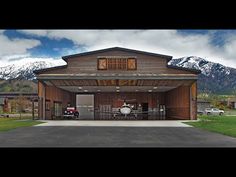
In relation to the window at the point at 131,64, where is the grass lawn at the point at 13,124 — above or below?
below

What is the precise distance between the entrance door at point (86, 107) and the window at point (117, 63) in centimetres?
1011

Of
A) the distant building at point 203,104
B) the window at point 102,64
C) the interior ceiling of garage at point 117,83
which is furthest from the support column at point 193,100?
the distant building at point 203,104

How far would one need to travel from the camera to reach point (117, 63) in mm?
36500

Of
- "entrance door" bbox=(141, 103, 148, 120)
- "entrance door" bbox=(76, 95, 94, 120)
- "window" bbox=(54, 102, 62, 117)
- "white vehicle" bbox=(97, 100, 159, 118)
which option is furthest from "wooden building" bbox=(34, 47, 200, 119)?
"entrance door" bbox=(141, 103, 148, 120)

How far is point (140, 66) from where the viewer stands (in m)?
36.6

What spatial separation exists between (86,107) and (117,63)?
10952mm

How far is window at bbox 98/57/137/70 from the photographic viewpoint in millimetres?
36375

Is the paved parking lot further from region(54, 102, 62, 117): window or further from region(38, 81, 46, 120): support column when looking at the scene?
region(54, 102, 62, 117): window

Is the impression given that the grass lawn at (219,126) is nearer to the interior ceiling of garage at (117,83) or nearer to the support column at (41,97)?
the interior ceiling of garage at (117,83)

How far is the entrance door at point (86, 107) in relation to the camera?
149 ft

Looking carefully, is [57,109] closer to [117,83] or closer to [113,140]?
[117,83]
